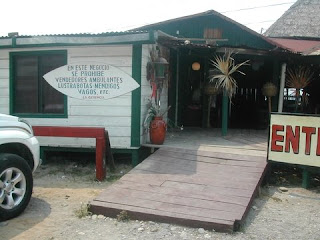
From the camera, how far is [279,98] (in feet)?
35.0

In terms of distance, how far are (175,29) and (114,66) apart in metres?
6.56

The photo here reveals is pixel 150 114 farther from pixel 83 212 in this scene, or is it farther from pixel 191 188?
pixel 83 212

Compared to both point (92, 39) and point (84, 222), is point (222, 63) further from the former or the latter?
point (84, 222)

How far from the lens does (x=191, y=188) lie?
5.54 metres

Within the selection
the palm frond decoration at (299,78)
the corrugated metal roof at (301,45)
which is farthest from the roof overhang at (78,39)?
the palm frond decoration at (299,78)

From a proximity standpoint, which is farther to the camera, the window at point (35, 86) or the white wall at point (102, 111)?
the window at point (35, 86)

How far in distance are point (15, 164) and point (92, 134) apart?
2269 millimetres

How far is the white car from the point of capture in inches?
181

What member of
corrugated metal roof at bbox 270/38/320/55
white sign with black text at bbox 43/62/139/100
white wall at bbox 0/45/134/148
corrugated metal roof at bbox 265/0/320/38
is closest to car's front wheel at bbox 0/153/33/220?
white wall at bbox 0/45/134/148

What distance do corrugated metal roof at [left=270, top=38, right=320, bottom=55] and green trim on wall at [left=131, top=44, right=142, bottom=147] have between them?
187 inches

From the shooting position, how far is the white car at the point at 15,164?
181 inches

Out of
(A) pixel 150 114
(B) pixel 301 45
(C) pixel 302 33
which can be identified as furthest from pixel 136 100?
(C) pixel 302 33

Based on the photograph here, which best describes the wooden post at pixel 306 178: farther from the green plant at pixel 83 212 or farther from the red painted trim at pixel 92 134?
the green plant at pixel 83 212

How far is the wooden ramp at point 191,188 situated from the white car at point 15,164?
95 centimetres
